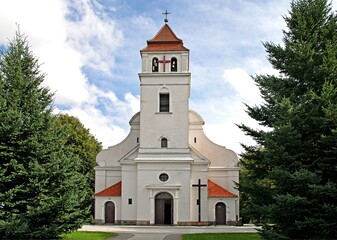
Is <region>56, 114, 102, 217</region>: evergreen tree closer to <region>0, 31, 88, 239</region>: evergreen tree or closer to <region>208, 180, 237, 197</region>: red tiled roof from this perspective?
<region>208, 180, 237, 197</region>: red tiled roof

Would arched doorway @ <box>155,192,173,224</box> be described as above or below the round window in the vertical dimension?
below

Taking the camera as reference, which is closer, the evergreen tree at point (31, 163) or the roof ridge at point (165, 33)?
the evergreen tree at point (31, 163)

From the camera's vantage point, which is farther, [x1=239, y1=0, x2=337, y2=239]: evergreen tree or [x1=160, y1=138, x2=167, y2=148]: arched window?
[x1=160, y1=138, x2=167, y2=148]: arched window

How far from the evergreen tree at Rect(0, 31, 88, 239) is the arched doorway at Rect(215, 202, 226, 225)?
19.6m

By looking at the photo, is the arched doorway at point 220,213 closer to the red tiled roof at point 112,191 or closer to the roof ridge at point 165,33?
the red tiled roof at point 112,191

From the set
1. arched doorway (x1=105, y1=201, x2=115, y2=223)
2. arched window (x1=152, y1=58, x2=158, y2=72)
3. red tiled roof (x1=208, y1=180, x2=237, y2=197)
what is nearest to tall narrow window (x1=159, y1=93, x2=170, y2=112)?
arched window (x1=152, y1=58, x2=158, y2=72)

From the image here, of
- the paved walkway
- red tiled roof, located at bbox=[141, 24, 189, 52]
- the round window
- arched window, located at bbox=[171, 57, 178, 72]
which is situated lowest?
the paved walkway

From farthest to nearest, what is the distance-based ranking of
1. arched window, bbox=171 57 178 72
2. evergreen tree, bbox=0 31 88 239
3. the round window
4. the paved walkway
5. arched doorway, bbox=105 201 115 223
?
arched window, bbox=171 57 178 72
arched doorway, bbox=105 201 115 223
the round window
the paved walkway
evergreen tree, bbox=0 31 88 239

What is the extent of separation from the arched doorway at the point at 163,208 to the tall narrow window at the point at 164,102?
6.99 m

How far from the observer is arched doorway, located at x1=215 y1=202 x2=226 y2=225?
3506cm

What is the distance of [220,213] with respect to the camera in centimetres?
3516

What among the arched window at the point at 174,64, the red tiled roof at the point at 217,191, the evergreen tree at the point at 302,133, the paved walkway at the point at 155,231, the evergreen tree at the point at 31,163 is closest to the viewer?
the evergreen tree at the point at 302,133

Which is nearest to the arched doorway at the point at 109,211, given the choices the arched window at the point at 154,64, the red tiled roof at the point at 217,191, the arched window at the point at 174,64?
the red tiled roof at the point at 217,191

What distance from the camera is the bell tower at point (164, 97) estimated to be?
3506 cm
